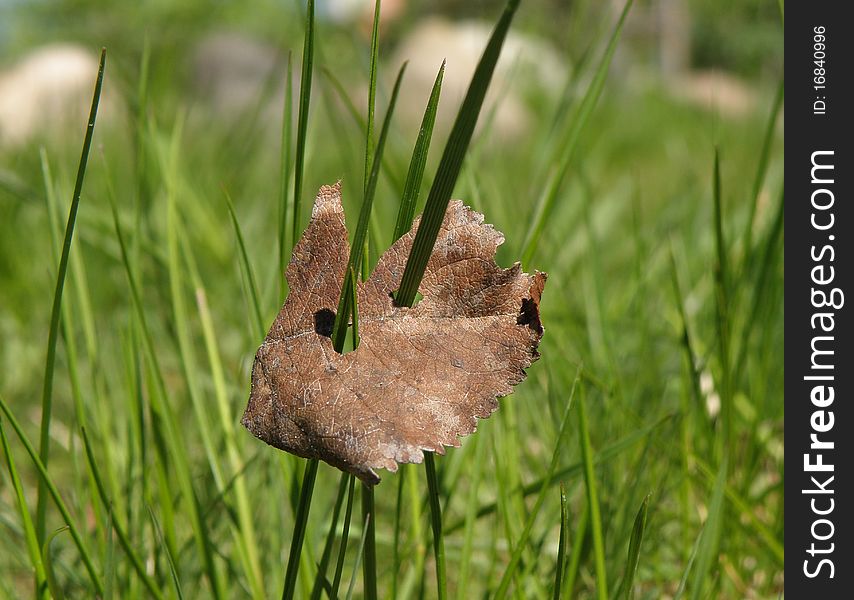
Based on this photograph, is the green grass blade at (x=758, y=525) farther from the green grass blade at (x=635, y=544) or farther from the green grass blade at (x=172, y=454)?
the green grass blade at (x=172, y=454)

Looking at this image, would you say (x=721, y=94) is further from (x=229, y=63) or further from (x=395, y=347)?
(x=395, y=347)

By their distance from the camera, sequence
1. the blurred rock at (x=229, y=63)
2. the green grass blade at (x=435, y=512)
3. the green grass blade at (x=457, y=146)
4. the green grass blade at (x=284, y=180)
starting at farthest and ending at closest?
the blurred rock at (x=229, y=63) < the green grass blade at (x=284, y=180) < the green grass blade at (x=435, y=512) < the green grass blade at (x=457, y=146)

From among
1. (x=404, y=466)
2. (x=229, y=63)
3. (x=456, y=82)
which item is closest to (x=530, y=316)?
Answer: (x=404, y=466)

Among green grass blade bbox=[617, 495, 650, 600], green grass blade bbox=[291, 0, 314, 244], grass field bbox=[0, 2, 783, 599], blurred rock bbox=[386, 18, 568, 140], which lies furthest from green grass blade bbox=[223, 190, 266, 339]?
blurred rock bbox=[386, 18, 568, 140]

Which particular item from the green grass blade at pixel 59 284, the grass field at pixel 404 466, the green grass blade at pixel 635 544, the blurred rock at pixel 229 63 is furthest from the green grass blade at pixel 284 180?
the blurred rock at pixel 229 63

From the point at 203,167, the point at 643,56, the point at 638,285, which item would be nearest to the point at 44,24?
the point at 643,56
